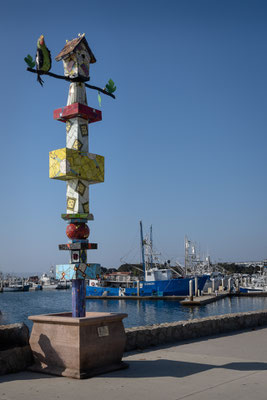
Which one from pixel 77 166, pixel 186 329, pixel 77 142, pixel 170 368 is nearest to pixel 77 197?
pixel 77 166

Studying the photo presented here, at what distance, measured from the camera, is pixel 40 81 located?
10039 millimetres

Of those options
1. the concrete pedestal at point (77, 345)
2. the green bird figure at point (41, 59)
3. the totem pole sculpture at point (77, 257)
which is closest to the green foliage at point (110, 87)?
the totem pole sculpture at point (77, 257)

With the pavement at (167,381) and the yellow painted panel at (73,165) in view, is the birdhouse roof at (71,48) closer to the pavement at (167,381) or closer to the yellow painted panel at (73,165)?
the yellow painted panel at (73,165)

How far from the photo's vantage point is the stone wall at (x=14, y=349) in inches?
330

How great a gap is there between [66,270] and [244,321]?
7.70 meters

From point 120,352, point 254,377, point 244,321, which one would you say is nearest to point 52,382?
point 120,352

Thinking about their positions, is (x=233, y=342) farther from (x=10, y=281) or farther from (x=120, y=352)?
(x=10, y=281)

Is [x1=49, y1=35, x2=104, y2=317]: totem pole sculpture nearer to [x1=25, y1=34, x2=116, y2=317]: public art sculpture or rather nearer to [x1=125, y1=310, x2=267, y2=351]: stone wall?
[x1=25, y1=34, x2=116, y2=317]: public art sculpture

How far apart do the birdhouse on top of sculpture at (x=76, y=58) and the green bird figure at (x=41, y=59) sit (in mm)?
638

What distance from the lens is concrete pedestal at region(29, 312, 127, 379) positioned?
809 cm

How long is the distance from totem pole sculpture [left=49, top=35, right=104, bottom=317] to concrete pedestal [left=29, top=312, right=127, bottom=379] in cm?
91

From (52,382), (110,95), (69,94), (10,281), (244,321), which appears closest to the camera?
(52,382)

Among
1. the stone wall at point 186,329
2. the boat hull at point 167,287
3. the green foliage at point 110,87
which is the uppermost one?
the green foliage at point 110,87

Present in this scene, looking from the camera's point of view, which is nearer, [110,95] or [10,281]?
[110,95]
